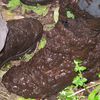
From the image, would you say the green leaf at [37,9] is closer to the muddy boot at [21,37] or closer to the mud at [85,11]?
the muddy boot at [21,37]

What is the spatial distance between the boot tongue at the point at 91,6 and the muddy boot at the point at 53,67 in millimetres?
265

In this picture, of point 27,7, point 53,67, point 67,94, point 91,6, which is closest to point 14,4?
point 27,7

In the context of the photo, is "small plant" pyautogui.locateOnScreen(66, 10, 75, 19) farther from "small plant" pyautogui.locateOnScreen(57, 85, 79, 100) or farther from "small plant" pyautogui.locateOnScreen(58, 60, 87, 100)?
"small plant" pyautogui.locateOnScreen(57, 85, 79, 100)

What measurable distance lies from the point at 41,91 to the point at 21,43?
48 cm

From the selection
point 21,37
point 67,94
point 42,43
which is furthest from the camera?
point 42,43

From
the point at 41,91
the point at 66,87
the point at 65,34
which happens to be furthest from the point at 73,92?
the point at 65,34

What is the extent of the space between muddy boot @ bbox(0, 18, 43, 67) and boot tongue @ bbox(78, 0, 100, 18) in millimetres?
755

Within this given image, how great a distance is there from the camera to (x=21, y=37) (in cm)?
281

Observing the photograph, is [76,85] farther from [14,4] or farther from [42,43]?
[14,4]

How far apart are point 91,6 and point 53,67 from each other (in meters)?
0.64

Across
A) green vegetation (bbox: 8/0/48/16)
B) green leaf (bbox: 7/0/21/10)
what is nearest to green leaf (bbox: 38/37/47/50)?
green vegetation (bbox: 8/0/48/16)

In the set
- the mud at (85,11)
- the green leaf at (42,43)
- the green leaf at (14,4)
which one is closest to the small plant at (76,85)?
the mud at (85,11)

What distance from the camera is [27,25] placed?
9.39 ft

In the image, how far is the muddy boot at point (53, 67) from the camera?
2432 mm
